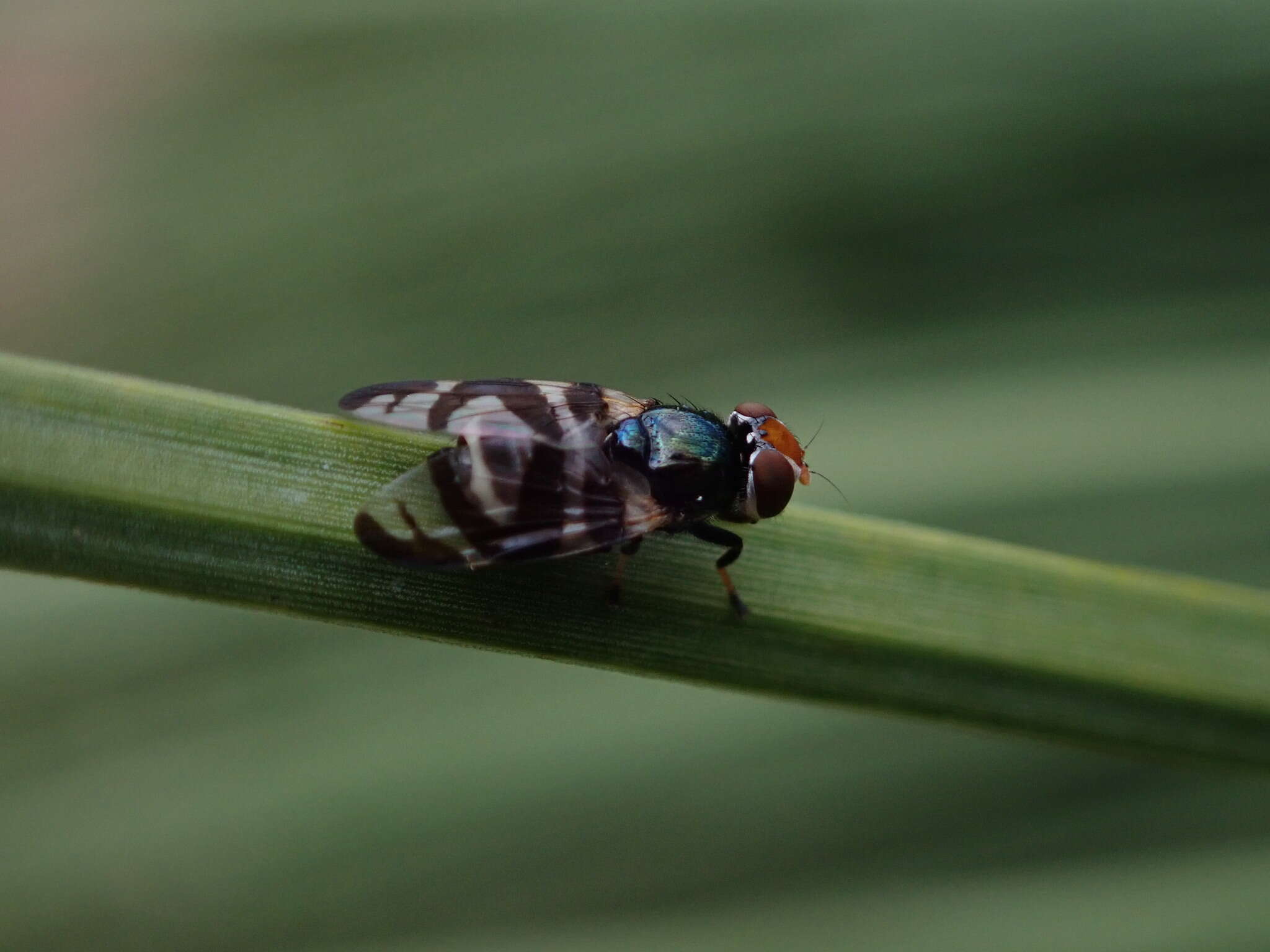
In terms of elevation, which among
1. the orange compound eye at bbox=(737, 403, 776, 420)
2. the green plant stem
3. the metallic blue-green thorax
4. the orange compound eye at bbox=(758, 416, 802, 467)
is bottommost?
the green plant stem

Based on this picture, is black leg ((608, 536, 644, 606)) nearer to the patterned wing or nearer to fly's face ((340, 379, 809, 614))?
fly's face ((340, 379, 809, 614))

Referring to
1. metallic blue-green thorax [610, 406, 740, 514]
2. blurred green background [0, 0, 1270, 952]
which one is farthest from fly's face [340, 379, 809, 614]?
blurred green background [0, 0, 1270, 952]

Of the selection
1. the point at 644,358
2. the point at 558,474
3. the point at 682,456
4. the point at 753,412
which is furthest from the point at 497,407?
the point at 644,358

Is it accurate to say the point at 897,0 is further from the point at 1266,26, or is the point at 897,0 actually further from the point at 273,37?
the point at 273,37

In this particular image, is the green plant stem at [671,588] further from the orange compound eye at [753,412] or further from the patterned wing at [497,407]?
the orange compound eye at [753,412]

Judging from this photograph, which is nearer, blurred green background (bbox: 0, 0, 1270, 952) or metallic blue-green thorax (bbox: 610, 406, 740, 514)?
metallic blue-green thorax (bbox: 610, 406, 740, 514)

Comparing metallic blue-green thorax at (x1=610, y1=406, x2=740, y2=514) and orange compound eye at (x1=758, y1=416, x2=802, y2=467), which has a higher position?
orange compound eye at (x1=758, y1=416, x2=802, y2=467)
